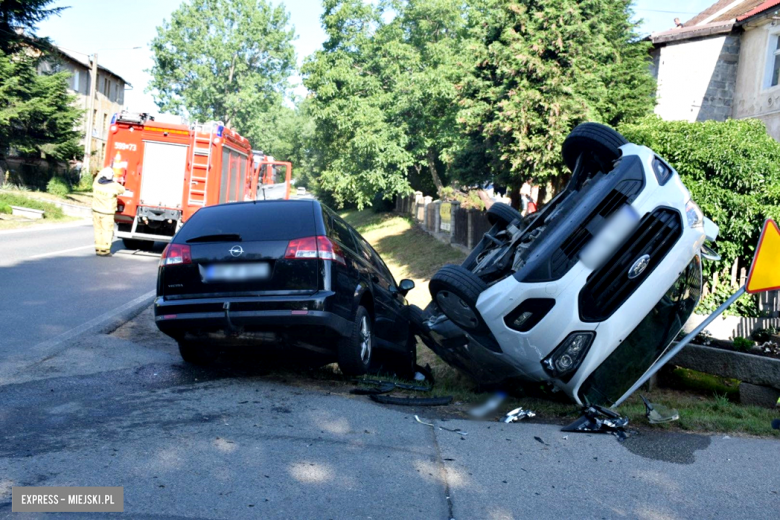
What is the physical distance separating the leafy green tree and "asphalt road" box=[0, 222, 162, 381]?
14449 mm

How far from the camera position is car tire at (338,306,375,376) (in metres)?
6.08

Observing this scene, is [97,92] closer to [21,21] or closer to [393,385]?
[21,21]

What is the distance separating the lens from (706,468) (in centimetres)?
445

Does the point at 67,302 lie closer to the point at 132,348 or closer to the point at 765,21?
the point at 132,348

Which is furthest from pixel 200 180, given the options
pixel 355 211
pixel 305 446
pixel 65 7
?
pixel 355 211

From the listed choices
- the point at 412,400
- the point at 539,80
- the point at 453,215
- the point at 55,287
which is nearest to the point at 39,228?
the point at 453,215

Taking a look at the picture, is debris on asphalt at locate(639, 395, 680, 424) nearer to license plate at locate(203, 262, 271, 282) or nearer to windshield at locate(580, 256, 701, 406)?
windshield at locate(580, 256, 701, 406)

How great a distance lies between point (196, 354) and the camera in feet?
21.8

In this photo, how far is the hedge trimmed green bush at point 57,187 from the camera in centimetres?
3519

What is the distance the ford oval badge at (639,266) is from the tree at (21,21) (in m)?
30.9

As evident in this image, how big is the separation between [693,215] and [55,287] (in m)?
8.68

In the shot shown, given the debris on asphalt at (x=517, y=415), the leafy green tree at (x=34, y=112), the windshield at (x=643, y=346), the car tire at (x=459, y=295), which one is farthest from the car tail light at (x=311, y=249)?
the leafy green tree at (x=34, y=112)

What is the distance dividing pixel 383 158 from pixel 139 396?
69.2 feet

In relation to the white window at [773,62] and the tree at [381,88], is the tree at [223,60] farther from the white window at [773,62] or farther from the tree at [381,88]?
the white window at [773,62]
